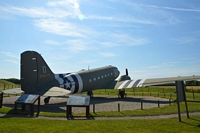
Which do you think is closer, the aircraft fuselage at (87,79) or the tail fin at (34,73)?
the tail fin at (34,73)

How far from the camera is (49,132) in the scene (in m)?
9.68

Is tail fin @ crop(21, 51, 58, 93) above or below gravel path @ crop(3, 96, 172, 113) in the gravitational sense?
above

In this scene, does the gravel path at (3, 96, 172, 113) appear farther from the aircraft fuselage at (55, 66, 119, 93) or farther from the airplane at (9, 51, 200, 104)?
the aircraft fuselage at (55, 66, 119, 93)

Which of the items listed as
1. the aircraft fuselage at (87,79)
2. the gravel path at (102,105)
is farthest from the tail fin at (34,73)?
the gravel path at (102,105)

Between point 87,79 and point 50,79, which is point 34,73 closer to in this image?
point 50,79

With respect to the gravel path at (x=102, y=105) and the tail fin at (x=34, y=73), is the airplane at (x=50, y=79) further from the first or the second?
the gravel path at (x=102, y=105)

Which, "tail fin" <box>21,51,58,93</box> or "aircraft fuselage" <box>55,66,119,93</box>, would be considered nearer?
"tail fin" <box>21,51,58,93</box>

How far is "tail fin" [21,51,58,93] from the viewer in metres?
22.1

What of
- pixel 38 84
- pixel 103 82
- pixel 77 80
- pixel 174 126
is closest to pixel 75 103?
pixel 174 126

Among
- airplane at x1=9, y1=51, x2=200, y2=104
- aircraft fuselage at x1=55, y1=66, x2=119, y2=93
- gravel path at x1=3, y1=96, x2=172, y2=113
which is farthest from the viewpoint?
aircraft fuselage at x1=55, y1=66, x2=119, y2=93

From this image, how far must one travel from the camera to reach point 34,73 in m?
23.0

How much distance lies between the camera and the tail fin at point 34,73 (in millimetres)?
22109

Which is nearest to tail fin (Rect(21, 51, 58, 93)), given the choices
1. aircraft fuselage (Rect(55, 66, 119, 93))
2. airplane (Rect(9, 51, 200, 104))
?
airplane (Rect(9, 51, 200, 104))

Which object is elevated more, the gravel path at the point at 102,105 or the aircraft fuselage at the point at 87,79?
the aircraft fuselage at the point at 87,79
